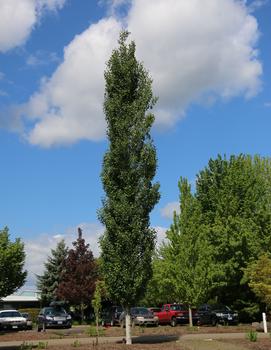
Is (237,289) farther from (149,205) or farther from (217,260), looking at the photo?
(149,205)

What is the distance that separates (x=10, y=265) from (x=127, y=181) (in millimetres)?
22364

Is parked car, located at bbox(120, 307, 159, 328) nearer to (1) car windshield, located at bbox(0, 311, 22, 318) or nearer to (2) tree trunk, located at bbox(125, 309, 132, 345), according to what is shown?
(1) car windshield, located at bbox(0, 311, 22, 318)

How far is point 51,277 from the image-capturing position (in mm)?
60250

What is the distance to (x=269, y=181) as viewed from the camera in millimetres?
49812

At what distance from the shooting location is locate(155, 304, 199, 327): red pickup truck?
39531 mm

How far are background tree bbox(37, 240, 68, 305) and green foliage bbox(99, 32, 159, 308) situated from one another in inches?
1550

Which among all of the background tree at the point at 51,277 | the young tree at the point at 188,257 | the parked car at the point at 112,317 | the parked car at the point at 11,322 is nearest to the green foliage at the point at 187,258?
the young tree at the point at 188,257

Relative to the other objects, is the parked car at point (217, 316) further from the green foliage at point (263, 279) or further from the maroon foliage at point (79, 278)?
the maroon foliage at point (79, 278)

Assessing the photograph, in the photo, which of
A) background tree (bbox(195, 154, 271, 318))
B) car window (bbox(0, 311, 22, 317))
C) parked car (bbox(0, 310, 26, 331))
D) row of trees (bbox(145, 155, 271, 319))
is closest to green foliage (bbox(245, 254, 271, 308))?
row of trees (bbox(145, 155, 271, 319))

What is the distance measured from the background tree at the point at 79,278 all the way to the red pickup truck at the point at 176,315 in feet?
27.6

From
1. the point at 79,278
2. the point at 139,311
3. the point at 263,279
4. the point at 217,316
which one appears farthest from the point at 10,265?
the point at 263,279

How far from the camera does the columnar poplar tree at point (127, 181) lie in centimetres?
2131

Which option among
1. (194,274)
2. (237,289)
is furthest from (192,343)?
(237,289)

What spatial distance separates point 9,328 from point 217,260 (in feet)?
52.3
